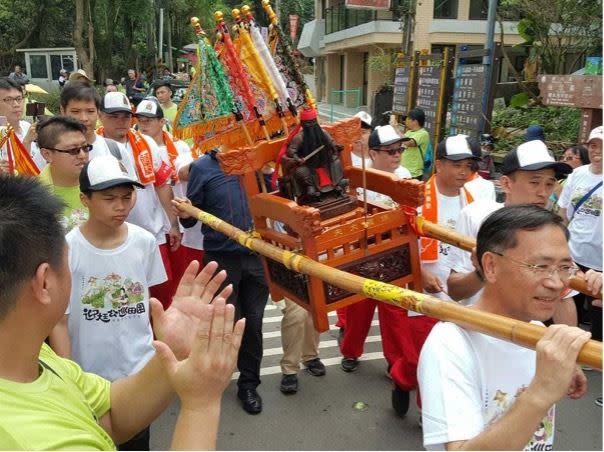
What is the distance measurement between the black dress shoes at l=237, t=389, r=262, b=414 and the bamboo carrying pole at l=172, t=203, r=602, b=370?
1727 mm

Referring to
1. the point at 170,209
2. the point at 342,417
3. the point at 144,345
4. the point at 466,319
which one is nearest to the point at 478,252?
the point at 466,319

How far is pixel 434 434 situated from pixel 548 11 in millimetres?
12242

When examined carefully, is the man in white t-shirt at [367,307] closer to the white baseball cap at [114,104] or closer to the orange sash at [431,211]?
the orange sash at [431,211]

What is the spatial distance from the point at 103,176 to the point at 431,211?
202cm

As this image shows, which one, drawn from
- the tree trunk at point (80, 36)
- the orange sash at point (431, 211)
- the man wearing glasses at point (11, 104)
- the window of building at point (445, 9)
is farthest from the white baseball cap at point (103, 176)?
the tree trunk at point (80, 36)

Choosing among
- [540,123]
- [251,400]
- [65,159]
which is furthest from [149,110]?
[540,123]

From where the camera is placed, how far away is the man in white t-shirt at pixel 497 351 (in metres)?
1.57

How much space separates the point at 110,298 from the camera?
2713mm

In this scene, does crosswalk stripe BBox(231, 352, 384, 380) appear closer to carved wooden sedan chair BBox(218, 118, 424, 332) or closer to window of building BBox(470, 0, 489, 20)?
carved wooden sedan chair BBox(218, 118, 424, 332)

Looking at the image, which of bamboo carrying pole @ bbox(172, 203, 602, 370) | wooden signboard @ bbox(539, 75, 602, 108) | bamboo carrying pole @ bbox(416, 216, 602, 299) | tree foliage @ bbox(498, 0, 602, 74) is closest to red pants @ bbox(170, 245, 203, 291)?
bamboo carrying pole @ bbox(172, 203, 602, 370)

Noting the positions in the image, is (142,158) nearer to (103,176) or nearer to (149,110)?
(149,110)

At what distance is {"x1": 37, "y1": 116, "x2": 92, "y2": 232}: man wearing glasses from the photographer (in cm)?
Result: 330

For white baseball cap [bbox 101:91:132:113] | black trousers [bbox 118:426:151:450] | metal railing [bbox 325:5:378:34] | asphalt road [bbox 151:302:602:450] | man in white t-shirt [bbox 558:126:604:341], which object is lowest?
asphalt road [bbox 151:302:602:450]

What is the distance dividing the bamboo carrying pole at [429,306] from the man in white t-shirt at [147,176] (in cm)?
173
